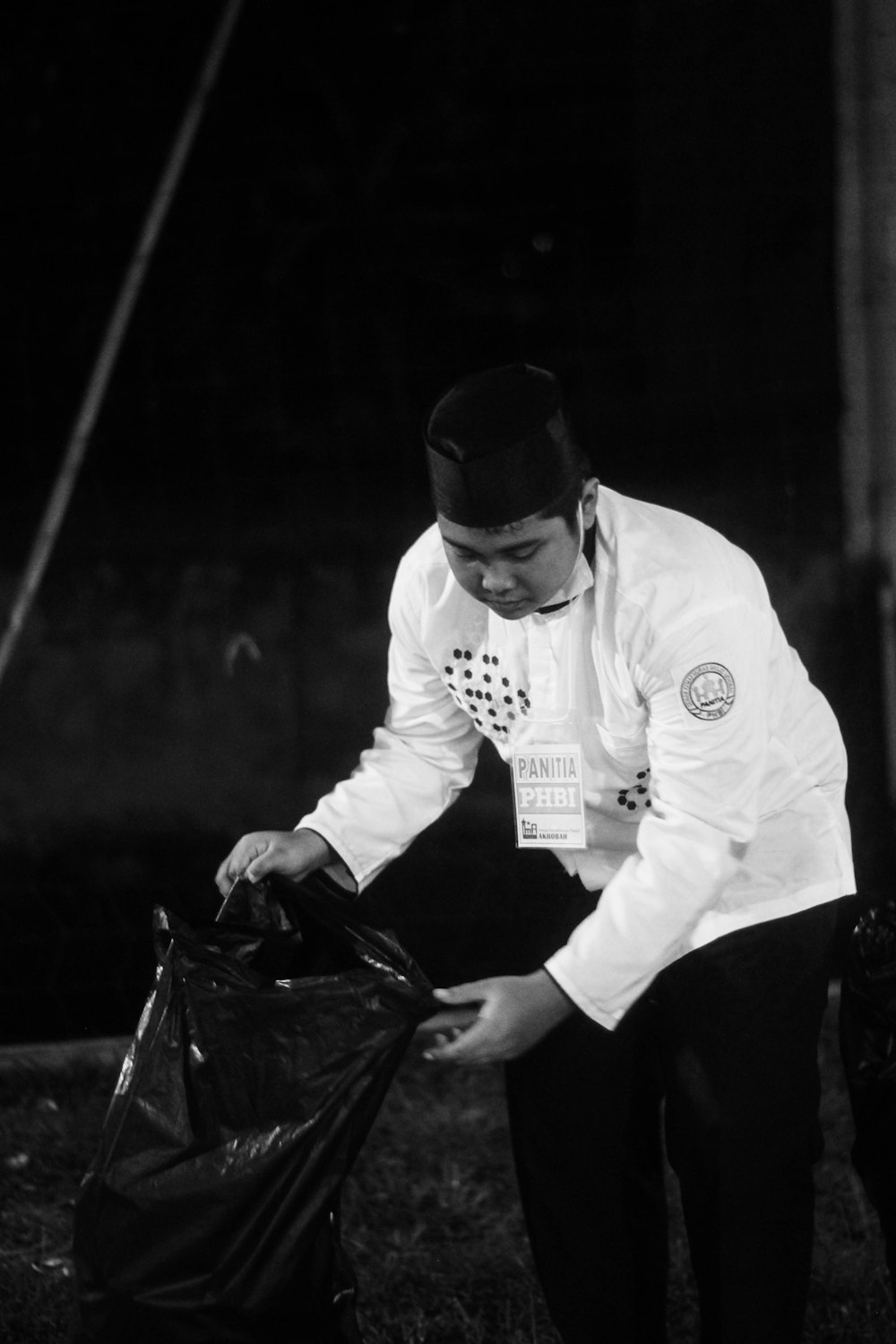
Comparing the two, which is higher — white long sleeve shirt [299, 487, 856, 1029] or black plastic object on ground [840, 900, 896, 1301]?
white long sleeve shirt [299, 487, 856, 1029]

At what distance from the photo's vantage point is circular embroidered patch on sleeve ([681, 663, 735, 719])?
1932 millimetres

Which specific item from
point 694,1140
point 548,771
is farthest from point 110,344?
point 694,1140

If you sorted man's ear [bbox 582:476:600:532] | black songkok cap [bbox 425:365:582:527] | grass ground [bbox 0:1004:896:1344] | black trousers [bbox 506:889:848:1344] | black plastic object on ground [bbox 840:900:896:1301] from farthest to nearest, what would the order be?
1. grass ground [bbox 0:1004:896:1344]
2. black plastic object on ground [bbox 840:900:896:1301]
3. black trousers [bbox 506:889:848:1344]
4. man's ear [bbox 582:476:600:532]
5. black songkok cap [bbox 425:365:582:527]

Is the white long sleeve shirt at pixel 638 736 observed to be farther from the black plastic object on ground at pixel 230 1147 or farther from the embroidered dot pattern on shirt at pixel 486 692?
the black plastic object on ground at pixel 230 1147

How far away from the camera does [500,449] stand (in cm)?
190

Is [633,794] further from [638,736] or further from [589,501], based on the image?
[589,501]

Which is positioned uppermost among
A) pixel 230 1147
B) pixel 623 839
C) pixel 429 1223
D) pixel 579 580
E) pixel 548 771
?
pixel 579 580

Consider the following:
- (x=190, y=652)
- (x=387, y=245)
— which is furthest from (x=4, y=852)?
(x=387, y=245)

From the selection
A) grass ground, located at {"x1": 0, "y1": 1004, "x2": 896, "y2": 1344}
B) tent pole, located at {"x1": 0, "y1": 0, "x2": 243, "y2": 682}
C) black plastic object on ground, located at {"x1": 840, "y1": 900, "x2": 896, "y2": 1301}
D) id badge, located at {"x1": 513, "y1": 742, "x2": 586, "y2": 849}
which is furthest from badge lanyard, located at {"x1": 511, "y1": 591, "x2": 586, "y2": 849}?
tent pole, located at {"x1": 0, "y1": 0, "x2": 243, "y2": 682}

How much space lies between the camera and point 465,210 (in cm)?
376

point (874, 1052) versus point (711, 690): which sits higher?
point (711, 690)

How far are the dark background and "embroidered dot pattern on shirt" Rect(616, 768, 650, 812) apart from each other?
1803 millimetres

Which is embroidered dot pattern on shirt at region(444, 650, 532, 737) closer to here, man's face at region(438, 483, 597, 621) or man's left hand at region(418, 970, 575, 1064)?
man's face at region(438, 483, 597, 621)

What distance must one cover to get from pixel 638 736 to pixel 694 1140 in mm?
592
